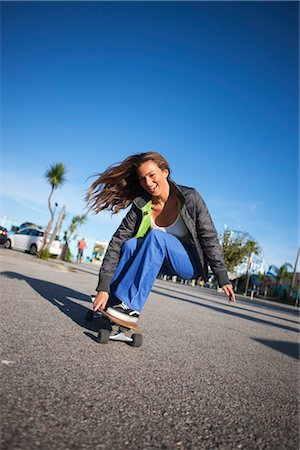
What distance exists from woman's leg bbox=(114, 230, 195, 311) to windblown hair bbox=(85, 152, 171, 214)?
0.64 m

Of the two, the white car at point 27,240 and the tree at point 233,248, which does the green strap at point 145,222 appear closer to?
the white car at point 27,240

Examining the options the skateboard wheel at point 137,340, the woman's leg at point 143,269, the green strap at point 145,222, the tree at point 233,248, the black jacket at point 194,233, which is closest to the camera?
the skateboard wheel at point 137,340

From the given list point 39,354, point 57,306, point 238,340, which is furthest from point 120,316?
point 238,340

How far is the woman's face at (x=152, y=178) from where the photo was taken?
104 inches

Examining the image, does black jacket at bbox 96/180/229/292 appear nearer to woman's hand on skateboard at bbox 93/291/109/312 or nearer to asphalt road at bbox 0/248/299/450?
woman's hand on skateboard at bbox 93/291/109/312

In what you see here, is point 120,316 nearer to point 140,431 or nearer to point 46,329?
point 46,329

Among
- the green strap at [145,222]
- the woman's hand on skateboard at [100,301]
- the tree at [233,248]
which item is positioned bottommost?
the woman's hand on skateboard at [100,301]

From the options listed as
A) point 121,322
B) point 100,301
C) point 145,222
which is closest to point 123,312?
point 121,322

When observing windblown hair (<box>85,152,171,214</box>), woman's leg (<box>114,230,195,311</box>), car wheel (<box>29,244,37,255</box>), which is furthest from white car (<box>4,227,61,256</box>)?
woman's leg (<box>114,230,195,311</box>)

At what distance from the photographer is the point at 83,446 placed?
87 centimetres

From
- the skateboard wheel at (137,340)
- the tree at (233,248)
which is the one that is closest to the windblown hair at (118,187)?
the skateboard wheel at (137,340)

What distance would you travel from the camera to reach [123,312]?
235 cm

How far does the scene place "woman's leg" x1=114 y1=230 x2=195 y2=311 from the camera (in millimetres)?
2396

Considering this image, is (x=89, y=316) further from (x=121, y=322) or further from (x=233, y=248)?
(x=233, y=248)
